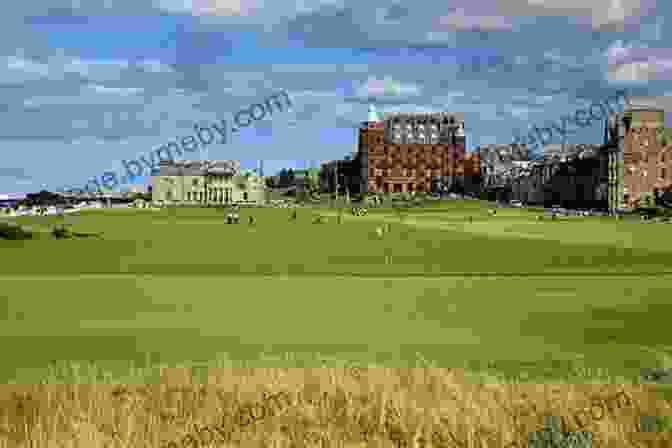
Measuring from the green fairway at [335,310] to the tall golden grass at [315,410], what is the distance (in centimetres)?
164

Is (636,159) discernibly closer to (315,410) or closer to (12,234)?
(12,234)

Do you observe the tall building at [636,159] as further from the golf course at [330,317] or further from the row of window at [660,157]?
the golf course at [330,317]

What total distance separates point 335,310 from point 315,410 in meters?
9.48

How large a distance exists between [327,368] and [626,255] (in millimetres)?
33539

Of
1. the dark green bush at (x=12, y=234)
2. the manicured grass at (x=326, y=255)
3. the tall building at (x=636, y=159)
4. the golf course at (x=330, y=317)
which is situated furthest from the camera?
the tall building at (x=636, y=159)

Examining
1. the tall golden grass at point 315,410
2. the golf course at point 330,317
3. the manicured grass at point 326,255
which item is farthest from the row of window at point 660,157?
the tall golden grass at point 315,410

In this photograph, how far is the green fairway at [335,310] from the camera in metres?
14.1

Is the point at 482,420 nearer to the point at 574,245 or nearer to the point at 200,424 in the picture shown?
the point at 200,424

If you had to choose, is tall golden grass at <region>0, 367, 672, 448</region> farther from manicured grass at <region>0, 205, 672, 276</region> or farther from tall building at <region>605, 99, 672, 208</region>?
tall building at <region>605, 99, 672, 208</region>

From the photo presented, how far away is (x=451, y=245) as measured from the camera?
50.8 m

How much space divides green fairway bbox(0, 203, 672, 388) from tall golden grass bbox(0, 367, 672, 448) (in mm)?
1636

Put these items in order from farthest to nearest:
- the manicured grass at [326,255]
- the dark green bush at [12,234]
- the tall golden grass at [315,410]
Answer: the dark green bush at [12,234]
the manicured grass at [326,255]
the tall golden grass at [315,410]

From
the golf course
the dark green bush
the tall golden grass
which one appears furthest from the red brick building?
the tall golden grass

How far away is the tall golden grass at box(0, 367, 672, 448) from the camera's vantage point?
900 cm
